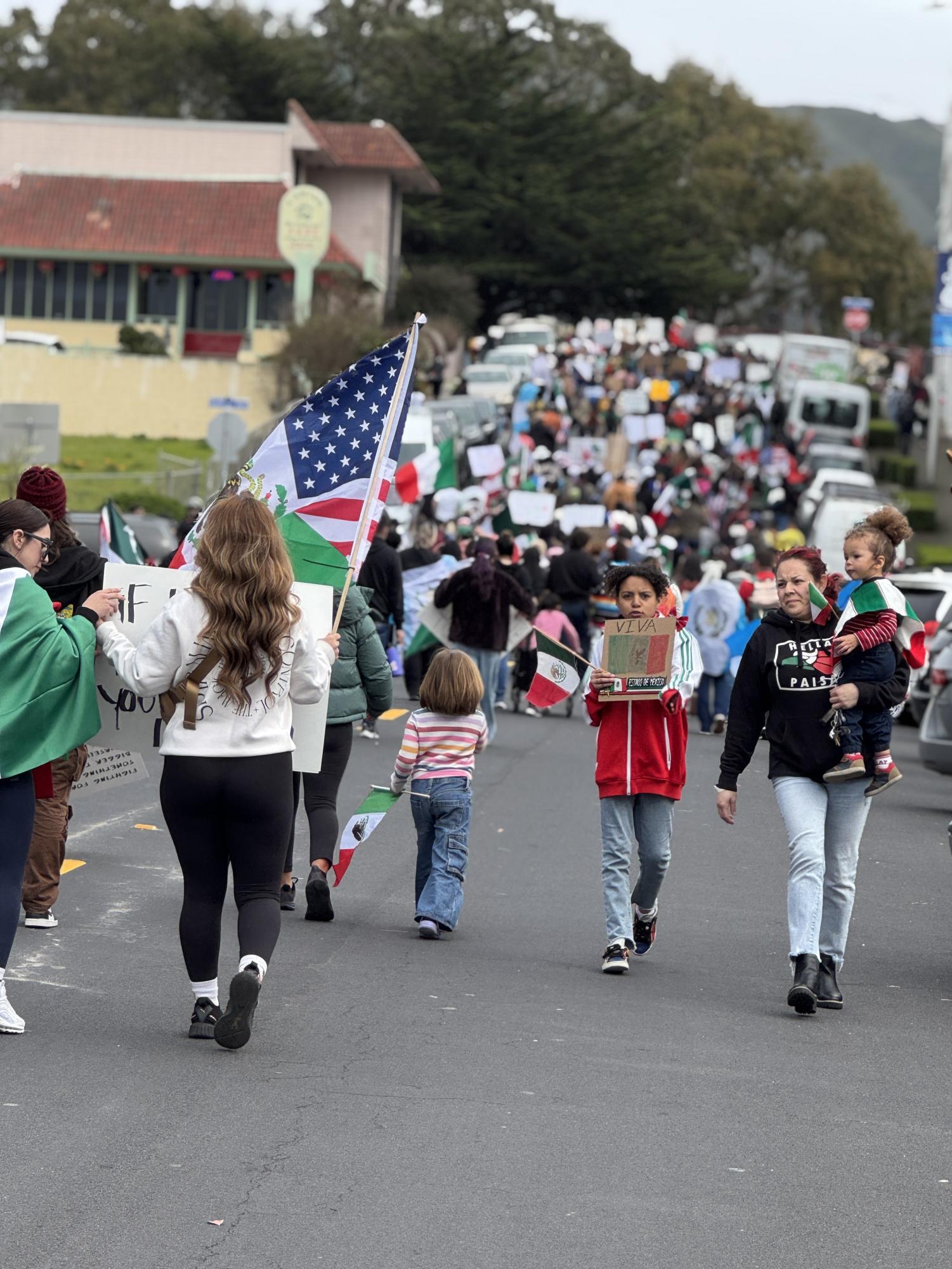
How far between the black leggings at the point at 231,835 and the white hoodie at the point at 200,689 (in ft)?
0.16

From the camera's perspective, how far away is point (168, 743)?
6.76m

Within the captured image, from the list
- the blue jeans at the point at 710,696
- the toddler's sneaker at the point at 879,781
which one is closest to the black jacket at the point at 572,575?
the blue jeans at the point at 710,696

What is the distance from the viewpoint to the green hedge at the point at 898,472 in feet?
192

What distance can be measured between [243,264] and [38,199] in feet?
22.0

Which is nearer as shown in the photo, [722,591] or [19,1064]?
[19,1064]

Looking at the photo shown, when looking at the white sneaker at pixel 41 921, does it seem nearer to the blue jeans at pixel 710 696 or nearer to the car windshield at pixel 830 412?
the blue jeans at pixel 710 696

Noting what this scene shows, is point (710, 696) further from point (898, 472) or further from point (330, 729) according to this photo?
point (898, 472)

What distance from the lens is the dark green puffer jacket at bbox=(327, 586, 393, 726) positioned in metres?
9.84

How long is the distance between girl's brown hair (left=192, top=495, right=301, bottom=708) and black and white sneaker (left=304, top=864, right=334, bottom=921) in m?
2.95

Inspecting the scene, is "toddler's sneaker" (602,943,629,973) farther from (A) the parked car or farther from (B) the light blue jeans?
(A) the parked car

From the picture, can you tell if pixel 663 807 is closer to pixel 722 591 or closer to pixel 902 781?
pixel 902 781

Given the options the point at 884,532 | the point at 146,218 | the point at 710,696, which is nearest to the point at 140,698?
the point at 884,532

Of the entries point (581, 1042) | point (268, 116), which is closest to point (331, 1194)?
point (581, 1042)

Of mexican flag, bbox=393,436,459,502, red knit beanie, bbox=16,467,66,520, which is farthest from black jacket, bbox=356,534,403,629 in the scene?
red knit beanie, bbox=16,467,66,520
